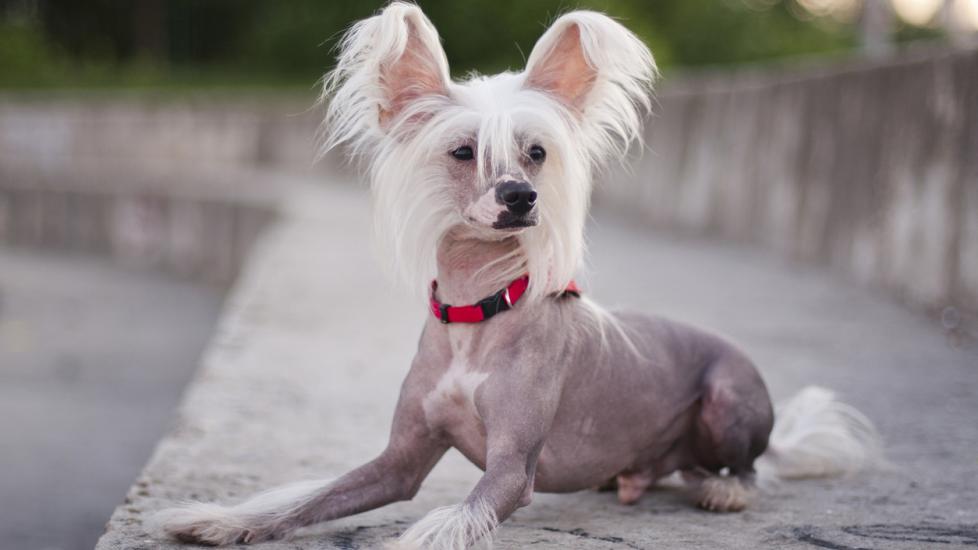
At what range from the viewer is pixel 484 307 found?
3488 millimetres

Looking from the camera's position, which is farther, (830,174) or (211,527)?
(830,174)

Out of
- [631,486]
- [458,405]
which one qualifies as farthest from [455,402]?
[631,486]

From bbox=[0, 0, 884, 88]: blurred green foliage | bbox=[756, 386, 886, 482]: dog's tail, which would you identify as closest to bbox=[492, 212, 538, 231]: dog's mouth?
bbox=[756, 386, 886, 482]: dog's tail

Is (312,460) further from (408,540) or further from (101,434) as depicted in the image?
(101,434)

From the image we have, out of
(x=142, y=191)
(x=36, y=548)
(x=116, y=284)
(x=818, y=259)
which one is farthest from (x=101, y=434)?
(x=142, y=191)

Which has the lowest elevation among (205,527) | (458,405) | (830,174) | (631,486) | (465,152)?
(205,527)

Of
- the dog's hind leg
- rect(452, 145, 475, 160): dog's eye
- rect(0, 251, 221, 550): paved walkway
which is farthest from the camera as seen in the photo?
rect(0, 251, 221, 550): paved walkway

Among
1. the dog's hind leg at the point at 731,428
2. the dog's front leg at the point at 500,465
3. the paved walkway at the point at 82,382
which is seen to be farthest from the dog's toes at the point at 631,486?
the paved walkway at the point at 82,382

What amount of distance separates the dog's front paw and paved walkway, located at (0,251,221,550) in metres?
2.92

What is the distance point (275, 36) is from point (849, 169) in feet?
84.8

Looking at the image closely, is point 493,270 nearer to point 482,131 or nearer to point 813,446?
point 482,131

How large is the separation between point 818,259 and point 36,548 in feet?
22.4

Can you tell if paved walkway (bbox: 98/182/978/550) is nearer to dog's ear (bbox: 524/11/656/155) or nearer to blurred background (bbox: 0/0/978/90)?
dog's ear (bbox: 524/11/656/155)

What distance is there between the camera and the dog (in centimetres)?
337
